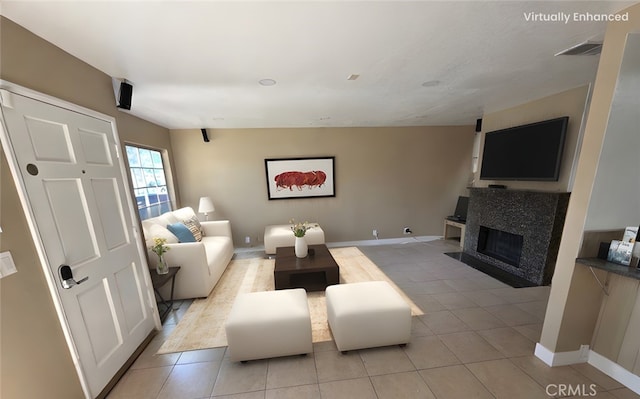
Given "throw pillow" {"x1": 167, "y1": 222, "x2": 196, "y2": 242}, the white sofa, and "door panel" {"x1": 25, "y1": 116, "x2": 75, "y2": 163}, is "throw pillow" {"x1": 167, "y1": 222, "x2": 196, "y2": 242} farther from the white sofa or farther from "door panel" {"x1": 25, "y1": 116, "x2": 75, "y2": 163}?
"door panel" {"x1": 25, "y1": 116, "x2": 75, "y2": 163}

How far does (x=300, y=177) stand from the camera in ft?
14.4

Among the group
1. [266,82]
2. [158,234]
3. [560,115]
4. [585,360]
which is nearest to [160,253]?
[158,234]

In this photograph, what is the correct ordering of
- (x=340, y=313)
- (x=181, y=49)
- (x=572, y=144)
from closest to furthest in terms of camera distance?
(x=181, y=49), (x=340, y=313), (x=572, y=144)

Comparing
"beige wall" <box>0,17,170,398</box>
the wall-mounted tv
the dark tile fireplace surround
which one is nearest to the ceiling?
"beige wall" <box>0,17,170,398</box>

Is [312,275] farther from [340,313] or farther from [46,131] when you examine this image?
[46,131]

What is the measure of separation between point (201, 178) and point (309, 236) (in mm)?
2467

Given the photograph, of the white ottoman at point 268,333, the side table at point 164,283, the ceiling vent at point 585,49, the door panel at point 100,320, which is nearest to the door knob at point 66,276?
the door panel at point 100,320

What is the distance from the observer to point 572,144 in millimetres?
2484

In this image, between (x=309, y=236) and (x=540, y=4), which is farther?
(x=309, y=236)

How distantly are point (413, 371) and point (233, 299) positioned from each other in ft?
6.89

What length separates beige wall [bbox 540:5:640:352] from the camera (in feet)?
4.17

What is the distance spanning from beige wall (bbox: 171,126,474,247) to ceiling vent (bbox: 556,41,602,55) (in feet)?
9.29

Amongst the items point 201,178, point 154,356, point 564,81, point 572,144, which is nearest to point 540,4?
point 564,81

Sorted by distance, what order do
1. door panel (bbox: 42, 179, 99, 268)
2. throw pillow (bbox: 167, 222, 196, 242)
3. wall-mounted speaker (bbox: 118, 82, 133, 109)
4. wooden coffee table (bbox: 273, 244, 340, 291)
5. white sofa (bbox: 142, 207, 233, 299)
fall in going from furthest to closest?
throw pillow (bbox: 167, 222, 196, 242) < wooden coffee table (bbox: 273, 244, 340, 291) < white sofa (bbox: 142, 207, 233, 299) < wall-mounted speaker (bbox: 118, 82, 133, 109) < door panel (bbox: 42, 179, 99, 268)
